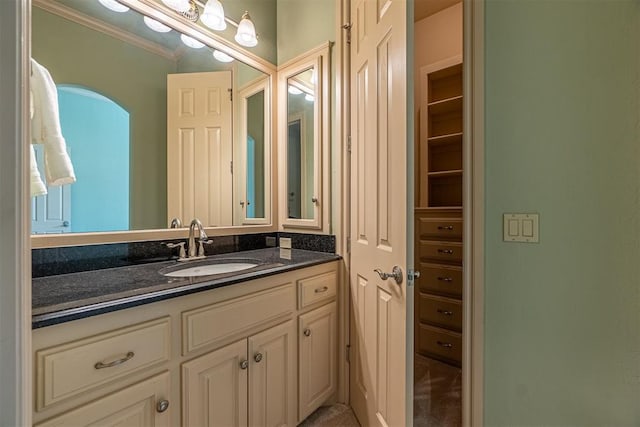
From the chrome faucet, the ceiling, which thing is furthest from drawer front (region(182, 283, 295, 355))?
the ceiling

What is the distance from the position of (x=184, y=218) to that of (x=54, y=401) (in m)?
1.02

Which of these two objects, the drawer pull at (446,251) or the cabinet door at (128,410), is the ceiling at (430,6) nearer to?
the drawer pull at (446,251)

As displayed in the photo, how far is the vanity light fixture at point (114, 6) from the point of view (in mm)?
1346

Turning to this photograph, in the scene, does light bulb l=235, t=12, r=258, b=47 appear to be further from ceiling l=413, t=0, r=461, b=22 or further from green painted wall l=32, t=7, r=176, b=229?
ceiling l=413, t=0, r=461, b=22

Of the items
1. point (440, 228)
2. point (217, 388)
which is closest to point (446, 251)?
point (440, 228)

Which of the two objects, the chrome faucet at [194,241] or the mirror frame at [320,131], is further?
the mirror frame at [320,131]

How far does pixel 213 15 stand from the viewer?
1.69 m

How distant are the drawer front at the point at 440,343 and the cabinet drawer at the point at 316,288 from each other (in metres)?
1.05
